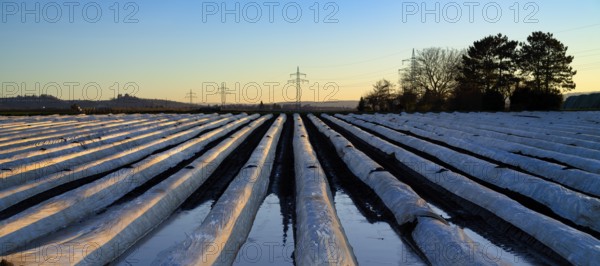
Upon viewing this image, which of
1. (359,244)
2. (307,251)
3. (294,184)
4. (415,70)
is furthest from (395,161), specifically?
(415,70)

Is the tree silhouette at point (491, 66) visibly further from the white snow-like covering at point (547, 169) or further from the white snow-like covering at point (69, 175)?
the white snow-like covering at point (69, 175)

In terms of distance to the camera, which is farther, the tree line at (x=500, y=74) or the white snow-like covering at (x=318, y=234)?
the tree line at (x=500, y=74)

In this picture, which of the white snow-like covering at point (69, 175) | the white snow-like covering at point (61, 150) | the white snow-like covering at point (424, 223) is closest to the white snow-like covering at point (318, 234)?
the white snow-like covering at point (424, 223)

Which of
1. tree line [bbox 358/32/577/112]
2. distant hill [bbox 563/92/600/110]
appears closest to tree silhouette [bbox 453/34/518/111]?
tree line [bbox 358/32/577/112]

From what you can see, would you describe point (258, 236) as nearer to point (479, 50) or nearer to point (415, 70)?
point (479, 50)

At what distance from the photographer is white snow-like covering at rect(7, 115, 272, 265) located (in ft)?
12.4

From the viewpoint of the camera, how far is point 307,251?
383 cm

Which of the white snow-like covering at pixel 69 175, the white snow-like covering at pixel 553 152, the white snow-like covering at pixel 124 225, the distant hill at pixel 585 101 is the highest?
the distant hill at pixel 585 101

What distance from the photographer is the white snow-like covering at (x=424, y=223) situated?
371 centimetres

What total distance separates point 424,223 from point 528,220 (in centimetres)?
114

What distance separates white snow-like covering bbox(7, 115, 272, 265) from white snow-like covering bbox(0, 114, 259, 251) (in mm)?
299

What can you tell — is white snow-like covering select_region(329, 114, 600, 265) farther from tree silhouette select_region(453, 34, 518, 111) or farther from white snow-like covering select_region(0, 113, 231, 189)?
tree silhouette select_region(453, 34, 518, 111)

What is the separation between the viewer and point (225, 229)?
437 cm

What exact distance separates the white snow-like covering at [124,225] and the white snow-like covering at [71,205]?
0.98 ft
